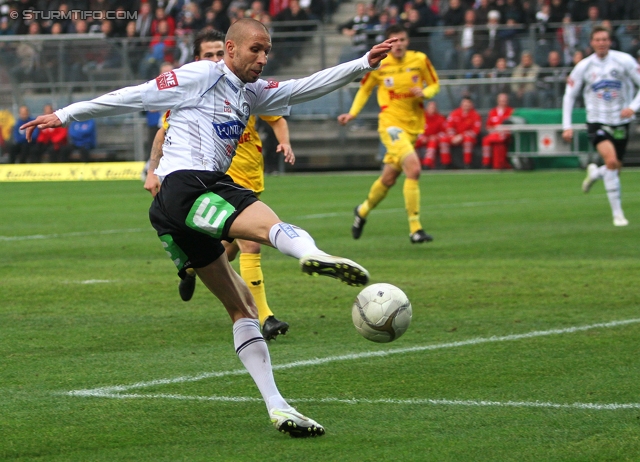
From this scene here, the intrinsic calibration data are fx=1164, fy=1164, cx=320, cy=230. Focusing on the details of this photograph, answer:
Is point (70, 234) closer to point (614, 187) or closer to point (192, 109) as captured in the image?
point (614, 187)

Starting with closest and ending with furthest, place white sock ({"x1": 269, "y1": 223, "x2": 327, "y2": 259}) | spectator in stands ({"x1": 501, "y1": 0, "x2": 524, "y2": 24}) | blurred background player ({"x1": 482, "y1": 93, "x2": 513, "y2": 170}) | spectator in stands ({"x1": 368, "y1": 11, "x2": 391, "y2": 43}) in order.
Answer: white sock ({"x1": 269, "y1": 223, "x2": 327, "y2": 259}), blurred background player ({"x1": 482, "y1": 93, "x2": 513, "y2": 170}), spectator in stands ({"x1": 501, "y1": 0, "x2": 524, "y2": 24}), spectator in stands ({"x1": 368, "y1": 11, "x2": 391, "y2": 43})

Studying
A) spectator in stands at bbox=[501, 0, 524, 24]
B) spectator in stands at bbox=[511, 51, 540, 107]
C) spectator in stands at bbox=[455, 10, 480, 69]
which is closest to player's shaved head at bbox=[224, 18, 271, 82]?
spectator in stands at bbox=[511, 51, 540, 107]

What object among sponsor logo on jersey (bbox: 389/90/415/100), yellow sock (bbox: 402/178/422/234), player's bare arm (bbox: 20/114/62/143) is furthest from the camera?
sponsor logo on jersey (bbox: 389/90/415/100)

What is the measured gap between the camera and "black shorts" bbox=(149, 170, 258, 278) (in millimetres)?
5090

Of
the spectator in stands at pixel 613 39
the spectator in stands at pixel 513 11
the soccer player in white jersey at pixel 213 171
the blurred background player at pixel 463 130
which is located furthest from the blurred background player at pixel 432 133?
the soccer player in white jersey at pixel 213 171

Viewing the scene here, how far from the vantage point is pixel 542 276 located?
10773 millimetres

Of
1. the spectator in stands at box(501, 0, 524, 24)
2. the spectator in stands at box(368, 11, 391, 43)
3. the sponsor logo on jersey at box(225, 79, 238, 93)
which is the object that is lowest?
the sponsor logo on jersey at box(225, 79, 238, 93)

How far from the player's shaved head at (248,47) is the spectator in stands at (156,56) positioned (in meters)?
26.0

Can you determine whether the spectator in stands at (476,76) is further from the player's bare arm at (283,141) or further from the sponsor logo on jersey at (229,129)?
the sponsor logo on jersey at (229,129)

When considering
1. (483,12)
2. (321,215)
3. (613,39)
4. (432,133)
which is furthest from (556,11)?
(321,215)

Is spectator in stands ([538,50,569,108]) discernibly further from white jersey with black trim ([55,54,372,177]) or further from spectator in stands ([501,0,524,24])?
white jersey with black trim ([55,54,372,177])

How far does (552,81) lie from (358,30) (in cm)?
524

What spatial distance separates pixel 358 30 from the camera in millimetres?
30391

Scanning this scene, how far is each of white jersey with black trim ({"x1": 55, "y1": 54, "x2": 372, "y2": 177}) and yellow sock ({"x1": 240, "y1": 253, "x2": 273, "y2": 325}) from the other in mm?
2425
